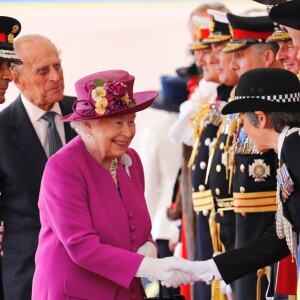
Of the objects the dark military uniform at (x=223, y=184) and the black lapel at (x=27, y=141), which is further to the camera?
the dark military uniform at (x=223, y=184)

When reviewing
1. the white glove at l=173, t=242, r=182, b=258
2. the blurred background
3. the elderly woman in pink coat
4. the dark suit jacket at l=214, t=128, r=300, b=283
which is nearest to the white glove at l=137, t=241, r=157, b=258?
the elderly woman in pink coat

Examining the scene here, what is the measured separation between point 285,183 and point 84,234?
2.72 ft

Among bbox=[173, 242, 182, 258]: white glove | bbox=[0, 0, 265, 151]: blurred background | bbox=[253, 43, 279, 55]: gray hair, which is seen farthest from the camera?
bbox=[0, 0, 265, 151]: blurred background

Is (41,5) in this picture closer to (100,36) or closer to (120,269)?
(100,36)

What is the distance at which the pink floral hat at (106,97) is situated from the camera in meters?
4.97

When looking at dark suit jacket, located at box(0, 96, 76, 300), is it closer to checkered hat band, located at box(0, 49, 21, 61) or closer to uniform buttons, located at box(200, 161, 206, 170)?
checkered hat band, located at box(0, 49, 21, 61)

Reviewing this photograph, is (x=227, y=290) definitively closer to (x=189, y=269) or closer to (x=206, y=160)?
(x=206, y=160)

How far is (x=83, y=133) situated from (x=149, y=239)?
1.75 ft

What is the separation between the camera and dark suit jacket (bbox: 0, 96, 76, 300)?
19.3 ft

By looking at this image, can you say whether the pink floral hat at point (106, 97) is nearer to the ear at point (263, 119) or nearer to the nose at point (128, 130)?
the nose at point (128, 130)

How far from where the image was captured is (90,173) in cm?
502

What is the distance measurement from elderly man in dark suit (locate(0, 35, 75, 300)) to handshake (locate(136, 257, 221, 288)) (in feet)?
Result: 3.63

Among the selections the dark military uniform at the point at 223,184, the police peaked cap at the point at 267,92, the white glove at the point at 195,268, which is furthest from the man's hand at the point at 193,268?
the dark military uniform at the point at 223,184

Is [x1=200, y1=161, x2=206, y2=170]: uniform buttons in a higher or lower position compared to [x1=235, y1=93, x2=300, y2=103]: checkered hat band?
lower
